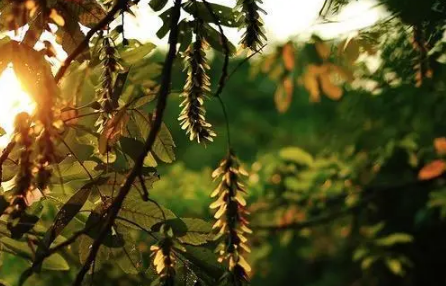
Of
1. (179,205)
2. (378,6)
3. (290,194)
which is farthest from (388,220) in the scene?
(378,6)

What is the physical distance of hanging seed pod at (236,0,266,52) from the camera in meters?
1.43

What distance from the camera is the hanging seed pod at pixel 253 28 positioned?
1427 millimetres

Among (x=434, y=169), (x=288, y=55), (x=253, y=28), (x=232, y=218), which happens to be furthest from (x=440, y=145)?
(x=232, y=218)

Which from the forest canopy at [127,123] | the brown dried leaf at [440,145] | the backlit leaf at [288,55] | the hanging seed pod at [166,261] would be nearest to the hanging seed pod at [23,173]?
the forest canopy at [127,123]

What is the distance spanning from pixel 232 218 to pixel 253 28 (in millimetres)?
372

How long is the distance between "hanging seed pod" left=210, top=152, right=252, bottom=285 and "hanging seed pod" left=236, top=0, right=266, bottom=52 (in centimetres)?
23

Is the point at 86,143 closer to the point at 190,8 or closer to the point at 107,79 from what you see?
the point at 107,79

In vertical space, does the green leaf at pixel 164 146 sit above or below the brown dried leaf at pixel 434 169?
below

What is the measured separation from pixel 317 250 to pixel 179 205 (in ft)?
14.3

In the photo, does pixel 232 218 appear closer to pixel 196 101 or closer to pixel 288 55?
pixel 196 101

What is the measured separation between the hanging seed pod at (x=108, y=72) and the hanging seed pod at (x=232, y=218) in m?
0.31

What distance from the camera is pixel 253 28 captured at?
1.43 m

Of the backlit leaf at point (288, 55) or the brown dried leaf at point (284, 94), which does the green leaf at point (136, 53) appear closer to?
the backlit leaf at point (288, 55)

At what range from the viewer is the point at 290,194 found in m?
5.75
